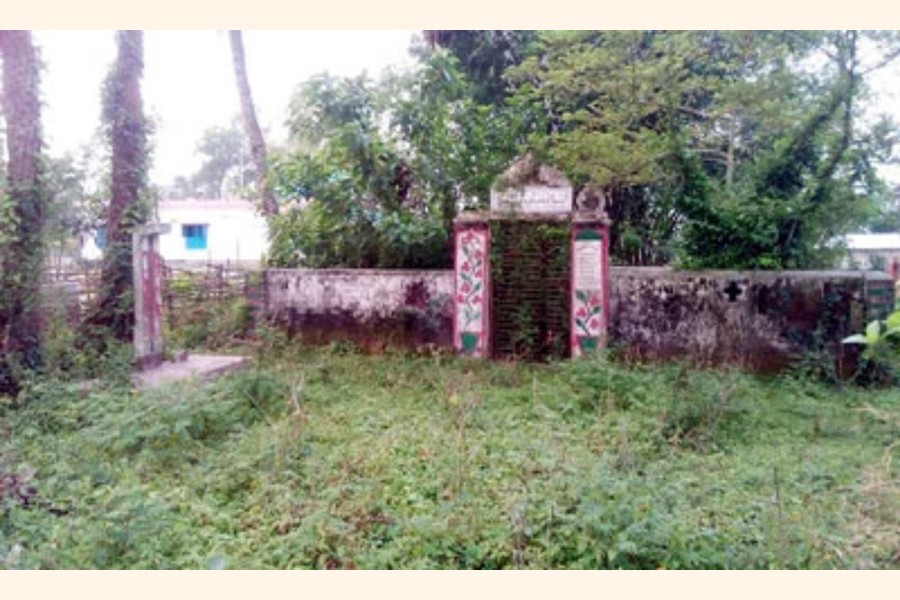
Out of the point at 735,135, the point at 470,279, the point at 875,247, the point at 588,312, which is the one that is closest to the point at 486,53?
the point at 735,135

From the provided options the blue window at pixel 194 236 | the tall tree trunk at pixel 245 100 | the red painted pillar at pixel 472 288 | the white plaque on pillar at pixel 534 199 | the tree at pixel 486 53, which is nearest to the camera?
the white plaque on pillar at pixel 534 199

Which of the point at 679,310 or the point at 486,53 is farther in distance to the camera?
the point at 486,53

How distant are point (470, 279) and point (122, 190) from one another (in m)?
4.37

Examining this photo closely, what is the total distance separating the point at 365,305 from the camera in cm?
989

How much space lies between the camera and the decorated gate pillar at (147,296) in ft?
26.8

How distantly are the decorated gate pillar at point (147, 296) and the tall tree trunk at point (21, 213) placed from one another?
1.07 metres

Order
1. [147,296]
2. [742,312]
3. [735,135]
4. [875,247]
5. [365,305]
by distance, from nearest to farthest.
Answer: [147,296]
[742,312]
[365,305]
[735,135]
[875,247]

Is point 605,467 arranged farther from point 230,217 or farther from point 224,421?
point 230,217

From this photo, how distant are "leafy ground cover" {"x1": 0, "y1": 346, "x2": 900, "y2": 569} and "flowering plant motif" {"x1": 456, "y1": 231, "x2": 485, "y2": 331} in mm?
1689

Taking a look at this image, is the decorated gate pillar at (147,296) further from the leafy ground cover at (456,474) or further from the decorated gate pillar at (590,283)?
the decorated gate pillar at (590,283)

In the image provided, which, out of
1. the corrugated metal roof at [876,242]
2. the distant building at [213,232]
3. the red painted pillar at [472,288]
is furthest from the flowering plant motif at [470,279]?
the distant building at [213,232]

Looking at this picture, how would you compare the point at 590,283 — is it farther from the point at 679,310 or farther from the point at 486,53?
the point at 486,53

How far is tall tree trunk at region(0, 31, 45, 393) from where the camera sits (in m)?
7.01

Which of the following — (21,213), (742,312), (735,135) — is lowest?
(742,312)
